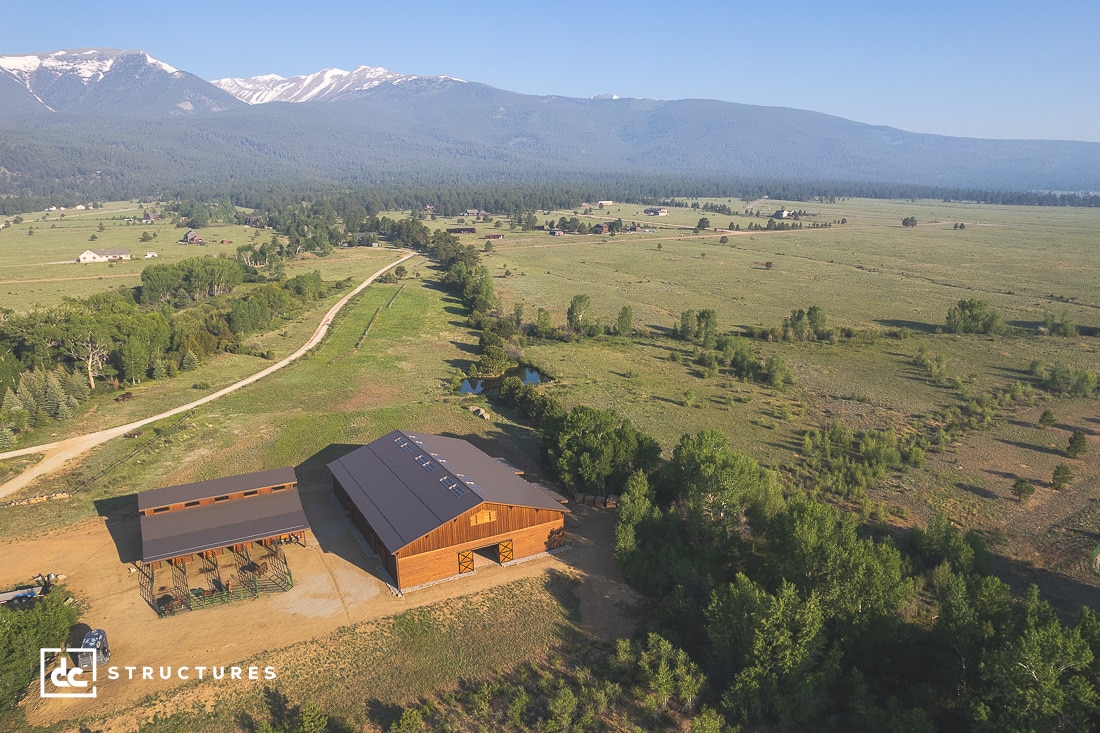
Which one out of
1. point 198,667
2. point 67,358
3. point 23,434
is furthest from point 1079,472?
point 67,358

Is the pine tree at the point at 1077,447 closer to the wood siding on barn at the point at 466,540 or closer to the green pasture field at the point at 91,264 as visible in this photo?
the wood siding on barn at the point at 466,540

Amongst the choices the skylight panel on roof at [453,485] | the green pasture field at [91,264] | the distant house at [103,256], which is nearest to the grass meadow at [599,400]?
the green pasture field at [91,264]

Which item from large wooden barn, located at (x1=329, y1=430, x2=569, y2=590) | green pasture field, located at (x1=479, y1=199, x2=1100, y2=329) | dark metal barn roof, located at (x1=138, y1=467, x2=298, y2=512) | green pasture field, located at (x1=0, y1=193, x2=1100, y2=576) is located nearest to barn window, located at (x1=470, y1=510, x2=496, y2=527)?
large wooden barn, located at (x1=329, y1=430, x2=569, y2=590)

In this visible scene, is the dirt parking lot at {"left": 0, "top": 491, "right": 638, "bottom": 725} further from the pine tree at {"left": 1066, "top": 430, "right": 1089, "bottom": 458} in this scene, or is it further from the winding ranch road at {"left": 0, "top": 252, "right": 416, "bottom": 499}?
the pine tree at {"left": 1066, "top": 430, "right": 1089, "bottom": 458}

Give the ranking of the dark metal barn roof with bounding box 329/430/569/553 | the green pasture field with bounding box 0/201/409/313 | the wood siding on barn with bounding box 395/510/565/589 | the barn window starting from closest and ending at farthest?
the wood siding on barn with bounding box 395/510/565/589
the dark metal barn roof with bounding box 329/430/569/553
the barn window
the green pasture field with bounding box 0/201/409/313

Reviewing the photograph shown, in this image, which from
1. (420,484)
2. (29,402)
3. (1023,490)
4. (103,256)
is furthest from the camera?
(103,256)

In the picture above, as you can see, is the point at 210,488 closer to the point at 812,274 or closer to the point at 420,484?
the point at 420,484

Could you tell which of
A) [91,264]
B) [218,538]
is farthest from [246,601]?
[91,264]

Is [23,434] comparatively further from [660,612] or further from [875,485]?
[875,485]
